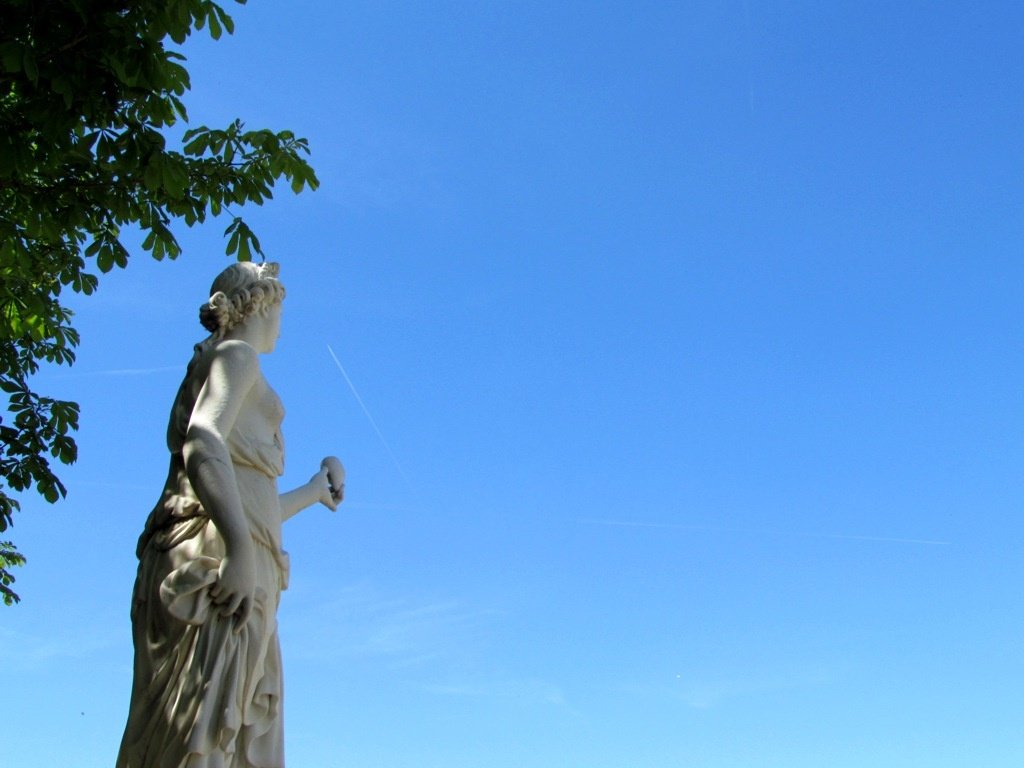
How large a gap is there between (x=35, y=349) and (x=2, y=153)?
14.5ft

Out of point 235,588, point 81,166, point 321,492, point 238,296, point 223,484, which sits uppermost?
point 81,166

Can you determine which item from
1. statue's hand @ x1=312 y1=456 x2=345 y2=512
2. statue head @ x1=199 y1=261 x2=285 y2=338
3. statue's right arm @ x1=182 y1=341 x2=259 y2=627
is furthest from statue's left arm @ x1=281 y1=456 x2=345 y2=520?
statue head @ x1=199 y1=261 x2=285 y2=338

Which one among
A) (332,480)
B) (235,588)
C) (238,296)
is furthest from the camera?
(332,480)

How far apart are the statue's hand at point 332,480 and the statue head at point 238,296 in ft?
2.79

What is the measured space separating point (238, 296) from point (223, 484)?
1.10 m

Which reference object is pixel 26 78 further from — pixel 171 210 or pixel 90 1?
pixel 171 210

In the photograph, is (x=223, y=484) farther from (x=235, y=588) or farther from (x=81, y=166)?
(x=81, y=166)

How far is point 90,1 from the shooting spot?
19.6ft

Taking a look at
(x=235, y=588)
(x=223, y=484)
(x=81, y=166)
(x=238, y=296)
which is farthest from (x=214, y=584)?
(x=81, y=166)

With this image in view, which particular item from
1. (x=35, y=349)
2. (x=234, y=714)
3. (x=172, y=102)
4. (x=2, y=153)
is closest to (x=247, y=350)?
(x=234, y=714)

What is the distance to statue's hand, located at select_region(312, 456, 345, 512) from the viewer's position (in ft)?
18.8

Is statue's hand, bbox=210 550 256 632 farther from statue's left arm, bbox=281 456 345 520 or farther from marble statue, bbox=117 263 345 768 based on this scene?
statue's left arm, bbox=281 456 345 520

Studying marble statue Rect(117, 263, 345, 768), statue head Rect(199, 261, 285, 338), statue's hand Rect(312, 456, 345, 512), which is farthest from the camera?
statue's hand Rect(312, 456, 345, 512)

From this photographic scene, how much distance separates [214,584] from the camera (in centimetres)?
475
